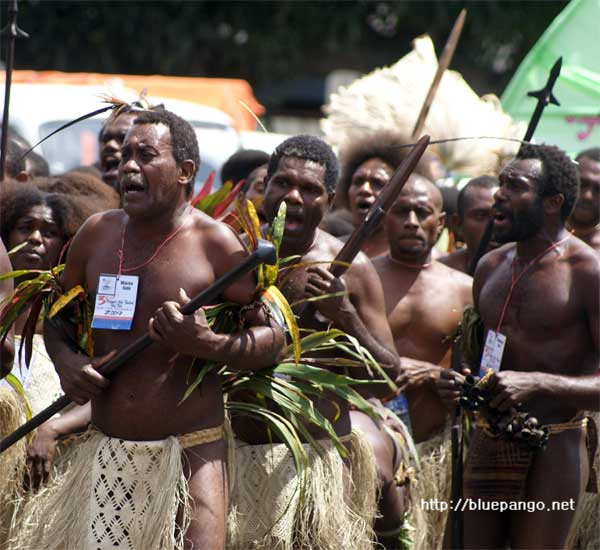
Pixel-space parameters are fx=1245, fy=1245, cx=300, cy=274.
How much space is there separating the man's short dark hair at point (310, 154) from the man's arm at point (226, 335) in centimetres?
82

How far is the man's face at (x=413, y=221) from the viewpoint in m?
6.58

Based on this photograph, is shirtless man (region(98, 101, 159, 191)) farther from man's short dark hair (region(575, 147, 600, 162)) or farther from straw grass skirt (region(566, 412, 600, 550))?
straw grass skirt (region(566, 412, 600, 550))

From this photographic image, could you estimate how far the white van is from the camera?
1280 centimetres

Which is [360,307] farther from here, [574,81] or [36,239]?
[574,81]

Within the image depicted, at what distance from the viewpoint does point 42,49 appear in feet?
69.2

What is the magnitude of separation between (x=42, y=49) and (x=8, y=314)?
16936 millimetres

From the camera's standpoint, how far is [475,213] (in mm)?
7422

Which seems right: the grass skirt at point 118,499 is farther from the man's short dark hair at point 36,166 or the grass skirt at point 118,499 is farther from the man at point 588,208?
the man's short dark hair at point 36,166

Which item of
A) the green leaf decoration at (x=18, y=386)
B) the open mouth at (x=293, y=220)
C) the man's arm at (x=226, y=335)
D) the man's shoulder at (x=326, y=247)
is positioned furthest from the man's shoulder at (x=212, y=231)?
the green leaf decoration at (x=18, y=386)

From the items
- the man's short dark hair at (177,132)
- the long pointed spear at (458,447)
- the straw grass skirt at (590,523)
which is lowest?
the straw grass skirt at (590,523)

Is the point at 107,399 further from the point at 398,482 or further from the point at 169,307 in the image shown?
the point at 398,482

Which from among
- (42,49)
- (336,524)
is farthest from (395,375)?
(42,49)

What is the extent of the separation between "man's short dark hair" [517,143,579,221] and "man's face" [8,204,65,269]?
2.29 meters

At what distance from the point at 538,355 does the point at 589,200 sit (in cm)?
168
